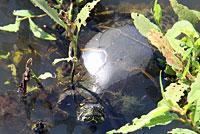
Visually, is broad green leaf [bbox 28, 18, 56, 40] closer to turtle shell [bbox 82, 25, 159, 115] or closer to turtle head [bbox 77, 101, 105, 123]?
turtle shell [bbox 82, 25, 159, 115]

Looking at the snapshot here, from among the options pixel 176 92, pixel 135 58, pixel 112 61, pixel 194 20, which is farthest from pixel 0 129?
pixel 194 20

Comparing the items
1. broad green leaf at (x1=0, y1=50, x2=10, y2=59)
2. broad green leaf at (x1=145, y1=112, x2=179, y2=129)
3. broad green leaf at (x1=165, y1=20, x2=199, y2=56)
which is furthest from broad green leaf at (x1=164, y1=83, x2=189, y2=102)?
broad green leaf at (x1=0, y1=50, x2=10, y2=59)

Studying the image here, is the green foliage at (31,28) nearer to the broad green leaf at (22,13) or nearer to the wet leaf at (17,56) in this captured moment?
the broad green leaf at (22,13)

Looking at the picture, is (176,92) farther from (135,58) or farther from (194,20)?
(194,20)

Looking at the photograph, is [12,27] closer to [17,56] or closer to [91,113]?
[17,56]

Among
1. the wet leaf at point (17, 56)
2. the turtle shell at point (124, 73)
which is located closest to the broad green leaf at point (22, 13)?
the wet leaf at point (17, 56)
